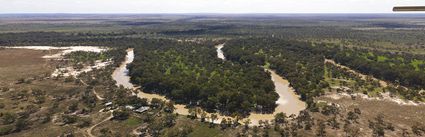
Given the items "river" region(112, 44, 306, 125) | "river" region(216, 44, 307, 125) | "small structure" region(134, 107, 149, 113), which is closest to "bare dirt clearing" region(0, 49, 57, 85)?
"river" region(112, 44, 306, 125)

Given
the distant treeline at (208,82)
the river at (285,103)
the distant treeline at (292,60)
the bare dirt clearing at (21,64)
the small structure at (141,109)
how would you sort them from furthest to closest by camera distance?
the bare dirt clearing at (21,64) → the distant treeline at (292,60) → the distant treeline at (208,82) → the small structure at (141,109) → the river at (285,103)

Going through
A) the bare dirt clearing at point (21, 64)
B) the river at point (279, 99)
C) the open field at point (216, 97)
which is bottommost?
the bare dirt clearing at point (21, 64)

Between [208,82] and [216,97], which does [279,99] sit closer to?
[216,97]

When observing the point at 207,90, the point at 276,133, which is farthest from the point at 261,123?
the point at 207,90

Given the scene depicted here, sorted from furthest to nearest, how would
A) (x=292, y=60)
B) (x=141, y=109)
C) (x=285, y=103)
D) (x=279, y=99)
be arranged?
(x=292, y=60), (x=279, y=99), (x=285, y=103), (x=141, y=109)

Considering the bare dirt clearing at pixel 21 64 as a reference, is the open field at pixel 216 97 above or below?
above

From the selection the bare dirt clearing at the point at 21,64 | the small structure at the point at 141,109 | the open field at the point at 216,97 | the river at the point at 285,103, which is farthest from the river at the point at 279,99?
the bare dirt clearing at the point at 21,64

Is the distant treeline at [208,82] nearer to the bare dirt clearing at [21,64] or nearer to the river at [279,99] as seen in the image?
the river at [279,99]

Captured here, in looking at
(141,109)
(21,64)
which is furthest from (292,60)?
(21,64)

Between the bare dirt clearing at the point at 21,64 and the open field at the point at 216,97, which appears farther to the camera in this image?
the bare dirt clearing at the point at 21,64

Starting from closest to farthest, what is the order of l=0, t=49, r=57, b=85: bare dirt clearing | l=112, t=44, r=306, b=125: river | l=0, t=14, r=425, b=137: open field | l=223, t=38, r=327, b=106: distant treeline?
l=0, t=14, r=425, b=137: open field
l=112, t=44, r=306, b=125: river
l=223, t=38, r=327, b=106: distant treeline
l=0, t=49, r=57, b=85: bare dirt clearing

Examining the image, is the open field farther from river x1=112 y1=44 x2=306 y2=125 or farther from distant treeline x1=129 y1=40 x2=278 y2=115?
river x1=112 y1=44 x2=306 y2=125

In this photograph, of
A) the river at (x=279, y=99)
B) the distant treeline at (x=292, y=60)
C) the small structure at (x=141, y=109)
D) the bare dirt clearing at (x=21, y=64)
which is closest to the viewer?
the river at (x=279, y=99)

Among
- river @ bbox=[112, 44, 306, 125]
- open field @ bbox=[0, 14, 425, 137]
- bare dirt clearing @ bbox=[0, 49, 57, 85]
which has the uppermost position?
open field @ bbox=[0, 14, 425, 137]
